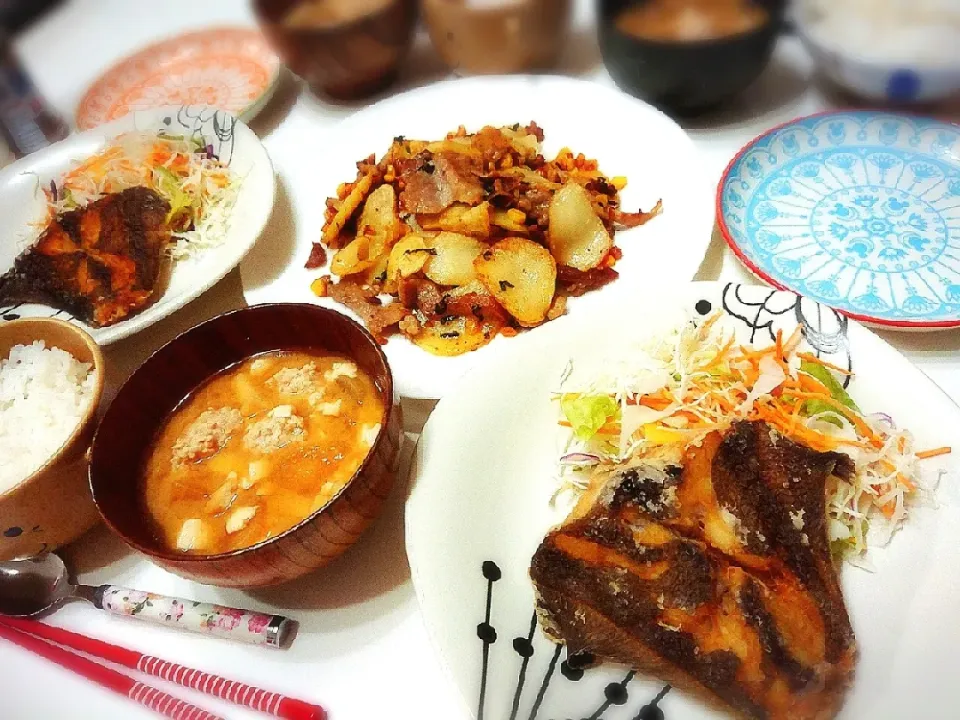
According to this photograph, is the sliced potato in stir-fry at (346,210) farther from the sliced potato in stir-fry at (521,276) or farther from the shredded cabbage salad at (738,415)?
the shredded cabbage salad at (738,415)

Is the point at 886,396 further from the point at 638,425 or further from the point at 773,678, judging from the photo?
the point at 773,678

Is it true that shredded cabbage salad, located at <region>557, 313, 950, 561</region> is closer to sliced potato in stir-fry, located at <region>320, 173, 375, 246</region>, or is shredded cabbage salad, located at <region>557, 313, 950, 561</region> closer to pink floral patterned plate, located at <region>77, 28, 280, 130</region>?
sliced potato in stir-fry, located at <region>320, 173, 375, 246</region>

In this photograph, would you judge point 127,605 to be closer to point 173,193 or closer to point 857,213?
point 173,193

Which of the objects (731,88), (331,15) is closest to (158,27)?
(331,15)

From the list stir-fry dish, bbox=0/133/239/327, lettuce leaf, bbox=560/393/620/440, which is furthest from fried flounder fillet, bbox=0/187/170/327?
lettuce leaf, bbox=560/393/620/440

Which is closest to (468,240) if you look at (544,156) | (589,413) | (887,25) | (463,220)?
(463,220)
